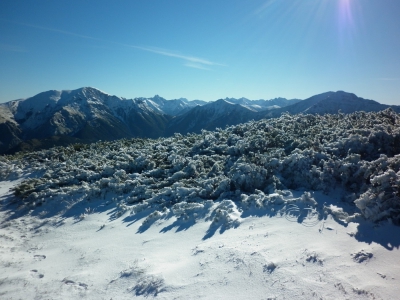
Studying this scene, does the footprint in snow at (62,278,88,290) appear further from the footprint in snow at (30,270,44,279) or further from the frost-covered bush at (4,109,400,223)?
the frost-covered bush at (4,109,400,223)

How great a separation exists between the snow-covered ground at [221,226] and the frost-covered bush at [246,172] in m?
0.06

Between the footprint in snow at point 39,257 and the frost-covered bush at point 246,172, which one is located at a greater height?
the frost-covered bush at point 246,172

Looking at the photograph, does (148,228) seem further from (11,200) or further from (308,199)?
(11,200)

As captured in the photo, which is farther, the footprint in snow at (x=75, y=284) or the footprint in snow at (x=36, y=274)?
the footprint in snow at (x=36, y=274)

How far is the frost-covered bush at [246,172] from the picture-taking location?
9.09 metres

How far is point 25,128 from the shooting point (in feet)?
641

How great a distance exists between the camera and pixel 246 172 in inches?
440

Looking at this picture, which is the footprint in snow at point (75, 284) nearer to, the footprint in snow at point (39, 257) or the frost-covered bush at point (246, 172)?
the footprint in snow at point (39, 257)

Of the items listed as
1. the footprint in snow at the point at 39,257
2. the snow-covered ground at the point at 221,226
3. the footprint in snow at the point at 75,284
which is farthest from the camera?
the footprint in snow at the point at 39,257

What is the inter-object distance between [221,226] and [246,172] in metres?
3.51

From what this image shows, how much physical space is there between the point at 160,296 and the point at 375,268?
4.91 meters

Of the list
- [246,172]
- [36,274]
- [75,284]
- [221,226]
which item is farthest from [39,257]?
[246,172]

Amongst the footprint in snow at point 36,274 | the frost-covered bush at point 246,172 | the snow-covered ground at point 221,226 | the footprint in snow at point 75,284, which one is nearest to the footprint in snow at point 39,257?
the snow-covered ground at point 221,226

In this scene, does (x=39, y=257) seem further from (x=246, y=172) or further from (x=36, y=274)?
(x=246, y=172)
